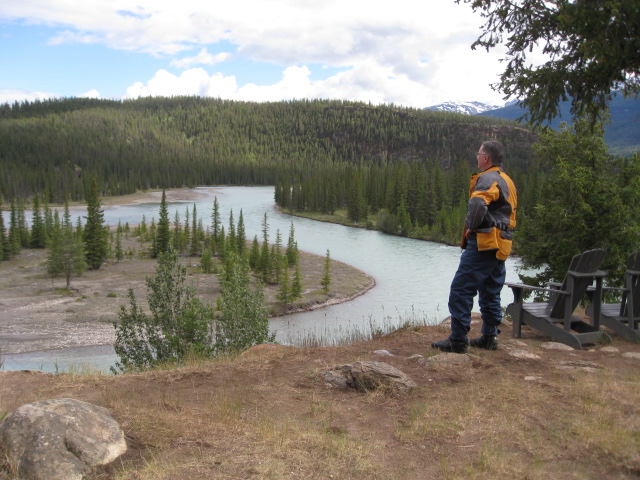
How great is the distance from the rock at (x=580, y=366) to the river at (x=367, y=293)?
184 inches

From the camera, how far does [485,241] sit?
656 cm

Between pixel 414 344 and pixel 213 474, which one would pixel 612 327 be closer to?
pixel 414 344

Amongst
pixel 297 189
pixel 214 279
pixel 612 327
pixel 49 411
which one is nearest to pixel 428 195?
pixel 297 189

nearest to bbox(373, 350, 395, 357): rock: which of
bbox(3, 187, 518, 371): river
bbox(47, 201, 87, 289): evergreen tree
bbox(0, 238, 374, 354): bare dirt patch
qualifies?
bbox(3, 187, 518, 371): river

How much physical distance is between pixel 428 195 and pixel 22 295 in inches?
2357

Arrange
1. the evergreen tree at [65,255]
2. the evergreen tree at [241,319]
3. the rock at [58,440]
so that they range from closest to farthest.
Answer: the rock at [58,440] < the evergreen tree at [241,319] < the evergreen tree at [65,255]

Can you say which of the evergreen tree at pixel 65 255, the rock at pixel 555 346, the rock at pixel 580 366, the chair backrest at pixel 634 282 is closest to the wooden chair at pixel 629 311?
the chair backrest at pixel 634 282

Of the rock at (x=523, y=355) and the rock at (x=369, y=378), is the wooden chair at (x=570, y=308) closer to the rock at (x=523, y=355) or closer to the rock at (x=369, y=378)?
the rock at (x=523, y=355)

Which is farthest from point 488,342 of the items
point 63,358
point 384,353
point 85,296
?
point 85,296

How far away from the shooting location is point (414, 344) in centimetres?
802

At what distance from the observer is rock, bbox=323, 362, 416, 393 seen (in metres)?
5.85

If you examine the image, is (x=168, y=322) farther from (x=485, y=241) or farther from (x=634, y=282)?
(x=634, y=282)

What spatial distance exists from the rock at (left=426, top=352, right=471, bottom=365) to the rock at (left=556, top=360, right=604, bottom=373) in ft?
3.77

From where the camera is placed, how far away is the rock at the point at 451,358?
6.75m
